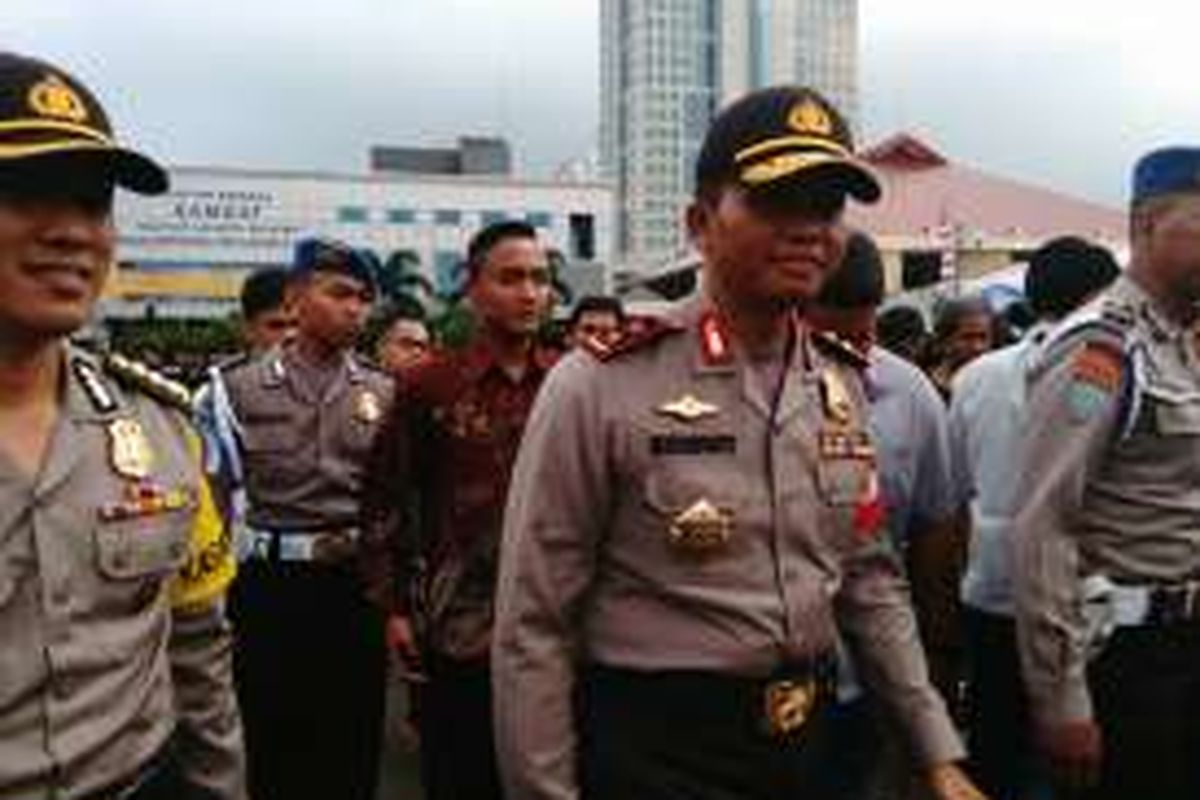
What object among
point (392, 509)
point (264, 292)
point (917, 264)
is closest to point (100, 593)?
point (392, 509)

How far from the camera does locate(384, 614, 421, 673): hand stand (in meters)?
5.29

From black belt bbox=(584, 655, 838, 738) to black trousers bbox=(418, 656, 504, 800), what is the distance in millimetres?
2034

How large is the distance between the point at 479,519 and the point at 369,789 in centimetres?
153

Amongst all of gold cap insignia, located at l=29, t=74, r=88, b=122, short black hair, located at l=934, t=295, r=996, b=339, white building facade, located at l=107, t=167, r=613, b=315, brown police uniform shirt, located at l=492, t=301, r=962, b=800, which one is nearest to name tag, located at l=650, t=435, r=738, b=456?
brown police uniform shirt, located at l=492, t=301, r=962, b=800

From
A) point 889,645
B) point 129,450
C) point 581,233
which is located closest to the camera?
point 129,450

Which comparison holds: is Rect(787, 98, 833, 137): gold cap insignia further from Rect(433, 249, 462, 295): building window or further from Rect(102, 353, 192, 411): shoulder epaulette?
Rect(433, 249, 462, 295): building window

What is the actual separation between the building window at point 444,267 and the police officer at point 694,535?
106 feet

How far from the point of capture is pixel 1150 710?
4.25 metres

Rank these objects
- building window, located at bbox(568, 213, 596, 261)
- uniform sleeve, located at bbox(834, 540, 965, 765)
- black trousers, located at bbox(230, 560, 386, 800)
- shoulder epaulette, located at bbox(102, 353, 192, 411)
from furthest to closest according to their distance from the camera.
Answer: building window, located at bbox(568, 213, 596, 261), black trousers, located at bbox(230, 560, 386, 800), uniform sleeve, located at bbox(834, 540, 965, 765), shoulder epaulette, located at bbox(102, 353, 192, 411)

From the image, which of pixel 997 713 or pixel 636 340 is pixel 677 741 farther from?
pixel 997 713

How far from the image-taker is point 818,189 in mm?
3033

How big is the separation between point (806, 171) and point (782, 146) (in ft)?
0.20

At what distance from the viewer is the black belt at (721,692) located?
3033mm

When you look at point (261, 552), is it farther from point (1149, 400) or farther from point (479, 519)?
point (1149, 400)
